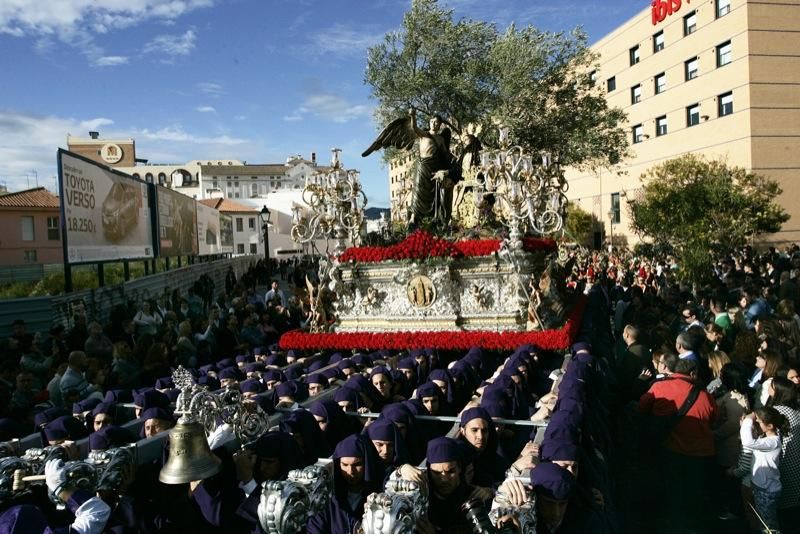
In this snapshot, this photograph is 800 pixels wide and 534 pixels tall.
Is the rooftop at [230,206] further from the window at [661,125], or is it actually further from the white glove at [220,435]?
the white glove at [220,435]

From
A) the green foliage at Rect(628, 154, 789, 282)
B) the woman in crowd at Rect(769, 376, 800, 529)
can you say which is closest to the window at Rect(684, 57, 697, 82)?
the green foliage at Rect(628, 154, 789, 282)

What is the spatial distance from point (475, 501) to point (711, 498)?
4073 millimetres

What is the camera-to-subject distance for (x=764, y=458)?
16.9 ft

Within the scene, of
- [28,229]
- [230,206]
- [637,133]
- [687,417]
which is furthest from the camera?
[230,206]

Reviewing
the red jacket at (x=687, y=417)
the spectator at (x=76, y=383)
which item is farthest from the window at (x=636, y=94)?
the spectator at (x=76, y=383)

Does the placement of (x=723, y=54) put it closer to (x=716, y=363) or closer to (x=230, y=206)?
(x=716, y=363)

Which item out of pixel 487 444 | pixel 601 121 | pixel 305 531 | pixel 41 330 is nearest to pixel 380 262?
pixel 41 330

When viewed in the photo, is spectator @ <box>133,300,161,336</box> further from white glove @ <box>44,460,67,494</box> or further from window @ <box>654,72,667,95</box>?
window @ <box>654,72,667,95</box>

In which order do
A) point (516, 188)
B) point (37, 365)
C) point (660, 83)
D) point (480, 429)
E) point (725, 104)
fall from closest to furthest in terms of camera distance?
point (480, 429), point (37, 365), point (516, 188), point (725, 104), point (660, 83)

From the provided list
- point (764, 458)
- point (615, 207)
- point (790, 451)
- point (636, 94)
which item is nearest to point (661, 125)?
point (636, 94)

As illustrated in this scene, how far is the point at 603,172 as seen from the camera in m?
43.1

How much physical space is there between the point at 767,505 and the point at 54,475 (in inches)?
221

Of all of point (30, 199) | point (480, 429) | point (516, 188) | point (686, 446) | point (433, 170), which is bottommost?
point (686, 446)

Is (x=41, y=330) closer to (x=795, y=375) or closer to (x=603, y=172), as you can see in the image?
(x=795, y=375)
